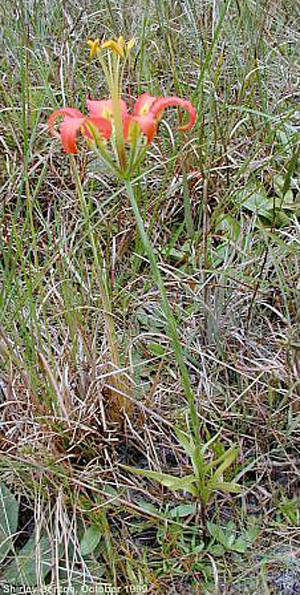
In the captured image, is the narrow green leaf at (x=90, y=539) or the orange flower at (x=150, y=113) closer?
the orange flower at (x=150, y=113)

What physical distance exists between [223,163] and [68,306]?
584mm

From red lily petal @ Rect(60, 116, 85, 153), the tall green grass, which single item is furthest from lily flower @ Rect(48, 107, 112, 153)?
the tall green grass

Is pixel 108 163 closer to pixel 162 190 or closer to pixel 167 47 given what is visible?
pixel 162 190

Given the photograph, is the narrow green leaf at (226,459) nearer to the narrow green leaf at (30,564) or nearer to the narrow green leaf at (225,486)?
the narrow green leaf at (225,486)

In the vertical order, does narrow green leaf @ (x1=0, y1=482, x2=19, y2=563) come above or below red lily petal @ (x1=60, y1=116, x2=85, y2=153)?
below

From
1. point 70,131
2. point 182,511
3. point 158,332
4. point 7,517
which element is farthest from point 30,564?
point 70,131

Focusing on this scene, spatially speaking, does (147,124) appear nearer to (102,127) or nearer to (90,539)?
(102,127)

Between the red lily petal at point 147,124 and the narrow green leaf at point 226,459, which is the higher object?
the red lily petal at point 147,124

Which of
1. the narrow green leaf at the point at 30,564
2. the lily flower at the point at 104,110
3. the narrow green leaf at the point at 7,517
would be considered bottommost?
the narrow green leaf at the point at 30,564

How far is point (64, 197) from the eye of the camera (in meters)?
1.60

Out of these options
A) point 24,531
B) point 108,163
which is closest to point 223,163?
point 108,163

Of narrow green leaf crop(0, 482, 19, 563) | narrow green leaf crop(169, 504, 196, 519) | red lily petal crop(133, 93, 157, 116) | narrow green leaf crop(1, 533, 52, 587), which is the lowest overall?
narrow green leaf crop(169, 504, 196, 519)

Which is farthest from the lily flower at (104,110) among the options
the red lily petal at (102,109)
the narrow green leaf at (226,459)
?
the narrow green leaf at (226,459)

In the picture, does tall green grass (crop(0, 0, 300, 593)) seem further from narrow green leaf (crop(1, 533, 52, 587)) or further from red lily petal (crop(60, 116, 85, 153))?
red lily petal (crop(60, 116, 85, 153))
